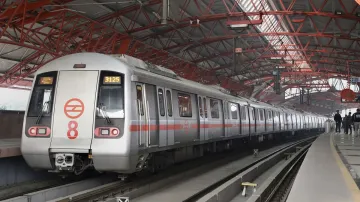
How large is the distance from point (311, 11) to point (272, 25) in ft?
19.3

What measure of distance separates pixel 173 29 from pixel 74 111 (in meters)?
19.1

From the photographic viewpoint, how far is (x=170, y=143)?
33.4 ft

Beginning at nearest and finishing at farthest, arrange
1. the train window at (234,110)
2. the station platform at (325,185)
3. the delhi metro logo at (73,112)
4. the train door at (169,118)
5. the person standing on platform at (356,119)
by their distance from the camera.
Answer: the station platform at (325,185) → the delhi metro logo at (73,112) → the train door at (169,118) → the train window at (234,110) → the person standing on platform at (356,119)

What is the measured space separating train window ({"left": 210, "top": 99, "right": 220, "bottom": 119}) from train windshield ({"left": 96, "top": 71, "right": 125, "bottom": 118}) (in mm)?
6049

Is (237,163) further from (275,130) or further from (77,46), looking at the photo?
(77,46)

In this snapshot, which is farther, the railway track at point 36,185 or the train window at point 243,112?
the train window at point 243,112

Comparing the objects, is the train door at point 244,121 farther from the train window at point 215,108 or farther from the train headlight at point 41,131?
the train headlight at point 41,131

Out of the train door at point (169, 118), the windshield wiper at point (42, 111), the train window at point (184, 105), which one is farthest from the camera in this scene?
the train window at point (184, 105)

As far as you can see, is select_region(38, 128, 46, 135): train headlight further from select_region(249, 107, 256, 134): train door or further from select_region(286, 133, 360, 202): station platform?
select_region(249, 107, 256, 134): train door

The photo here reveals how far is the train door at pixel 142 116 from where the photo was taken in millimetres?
8562

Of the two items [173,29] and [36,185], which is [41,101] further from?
[173,29]

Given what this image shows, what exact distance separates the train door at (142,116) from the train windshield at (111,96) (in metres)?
0.47

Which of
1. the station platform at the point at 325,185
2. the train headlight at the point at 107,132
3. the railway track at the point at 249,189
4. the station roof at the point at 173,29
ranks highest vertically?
the station roof at the point at 173,29

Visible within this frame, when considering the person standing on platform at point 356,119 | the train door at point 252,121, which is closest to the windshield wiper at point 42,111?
the train door at point 252,121
